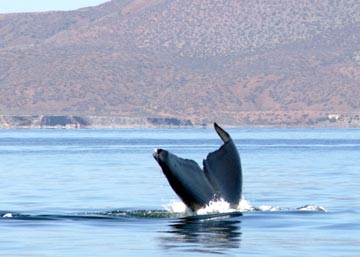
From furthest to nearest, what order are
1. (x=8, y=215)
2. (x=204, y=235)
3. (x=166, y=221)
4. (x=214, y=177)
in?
(x=8, y=215)
(x=166, y=221)
(x=204, y=235)
(x=214, y=177)

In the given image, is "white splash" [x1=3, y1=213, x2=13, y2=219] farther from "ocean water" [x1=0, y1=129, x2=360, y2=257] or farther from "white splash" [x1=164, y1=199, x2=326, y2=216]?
"white splash" [x1=164, y1=199, x2=326, y2=216]

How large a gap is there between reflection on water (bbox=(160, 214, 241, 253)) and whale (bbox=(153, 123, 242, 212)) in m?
0.60

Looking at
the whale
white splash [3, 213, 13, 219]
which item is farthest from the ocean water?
the whale

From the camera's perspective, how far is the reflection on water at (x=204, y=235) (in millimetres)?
20453

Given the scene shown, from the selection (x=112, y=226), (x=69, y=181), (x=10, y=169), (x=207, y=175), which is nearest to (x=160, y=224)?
(x=112, y=226)

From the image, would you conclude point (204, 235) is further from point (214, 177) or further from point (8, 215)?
point (8, 215)

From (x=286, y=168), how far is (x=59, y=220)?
31.2 metres

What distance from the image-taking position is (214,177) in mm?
21984

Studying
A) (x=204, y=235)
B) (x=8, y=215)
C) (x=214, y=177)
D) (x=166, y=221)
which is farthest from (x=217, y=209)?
(x=8, y=215)

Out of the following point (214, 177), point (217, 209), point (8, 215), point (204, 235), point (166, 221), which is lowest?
point (204, 235)

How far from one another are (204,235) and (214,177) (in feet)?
3.54

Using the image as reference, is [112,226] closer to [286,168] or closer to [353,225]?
[353,225]

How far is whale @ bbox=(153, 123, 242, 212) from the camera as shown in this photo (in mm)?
21469

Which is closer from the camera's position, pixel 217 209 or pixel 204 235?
pixel 204 235
